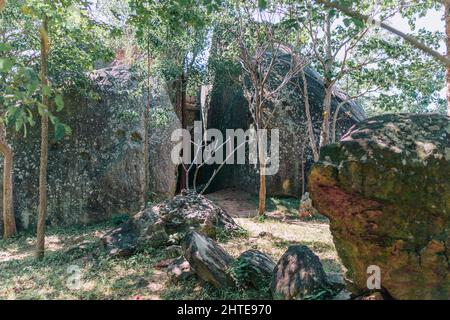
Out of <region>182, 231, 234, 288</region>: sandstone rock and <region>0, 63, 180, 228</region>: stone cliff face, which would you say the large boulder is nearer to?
<region>182, 231, 234, 288</region>: sandstone rock

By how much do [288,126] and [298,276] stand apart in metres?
8.79

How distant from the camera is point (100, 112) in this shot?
33.4 ft

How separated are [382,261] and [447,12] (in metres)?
5.26

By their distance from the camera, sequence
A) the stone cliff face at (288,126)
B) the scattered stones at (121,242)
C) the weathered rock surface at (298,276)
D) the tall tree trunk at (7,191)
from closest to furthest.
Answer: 1. the weathered rock surface at (298,276)
2. the scattered stones at (121,242)
3. the tall tree trunk at (7,191)
4. the stone cliff face at (288,126)

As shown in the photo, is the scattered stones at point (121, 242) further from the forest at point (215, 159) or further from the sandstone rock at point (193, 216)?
the sandstone rock at point (193, 216)

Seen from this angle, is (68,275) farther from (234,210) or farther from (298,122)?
(298,122)

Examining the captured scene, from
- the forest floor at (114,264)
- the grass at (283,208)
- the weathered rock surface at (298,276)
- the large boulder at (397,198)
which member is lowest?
the forest floor at (114,264)

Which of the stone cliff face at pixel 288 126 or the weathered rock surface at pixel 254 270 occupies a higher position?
the stone cliff face at pixel 288 126

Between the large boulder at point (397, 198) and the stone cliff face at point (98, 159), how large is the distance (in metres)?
7.19

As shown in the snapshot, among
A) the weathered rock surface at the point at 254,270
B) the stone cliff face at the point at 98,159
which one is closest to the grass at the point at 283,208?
the stone cliff face at the point at 98,159

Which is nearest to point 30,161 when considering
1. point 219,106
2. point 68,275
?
point 68,275

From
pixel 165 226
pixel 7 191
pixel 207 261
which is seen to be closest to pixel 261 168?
pixel 165 226

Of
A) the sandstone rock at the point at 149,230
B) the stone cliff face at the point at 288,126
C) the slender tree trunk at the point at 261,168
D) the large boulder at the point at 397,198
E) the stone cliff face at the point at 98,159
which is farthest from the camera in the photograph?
the stone cliff face at the point at 288,126

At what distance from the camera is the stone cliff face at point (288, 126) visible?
12102mm
